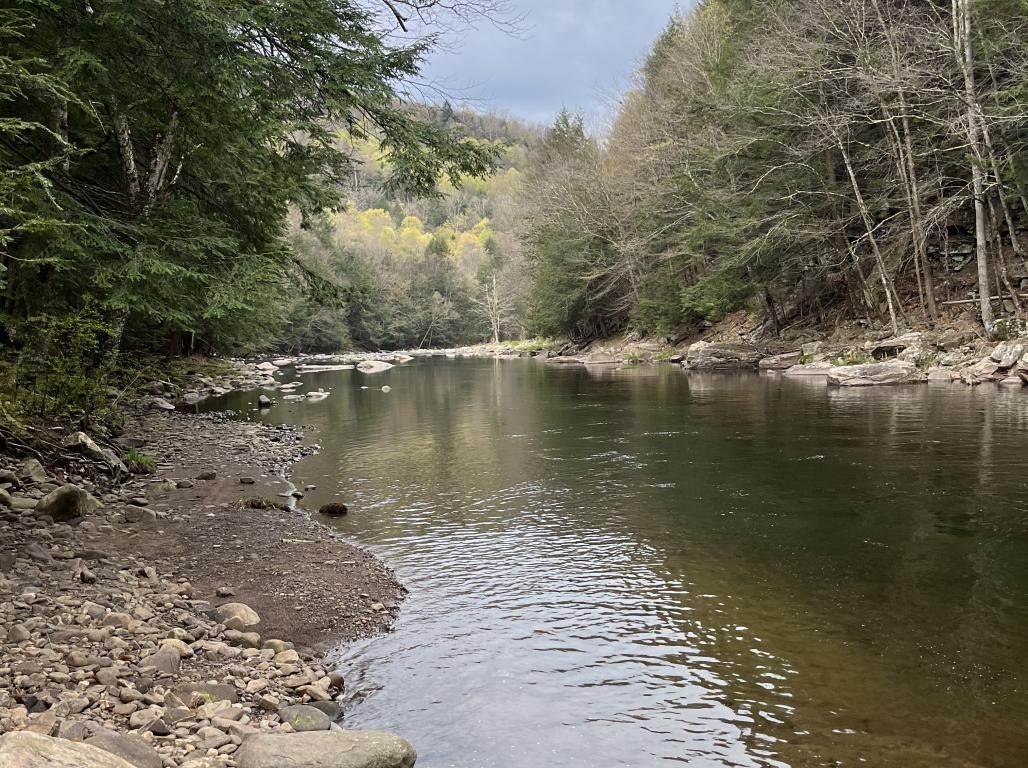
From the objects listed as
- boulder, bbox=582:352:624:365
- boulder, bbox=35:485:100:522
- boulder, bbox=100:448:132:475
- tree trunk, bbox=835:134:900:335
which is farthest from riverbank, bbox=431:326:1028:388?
boulder, bbox=35:485:100:522

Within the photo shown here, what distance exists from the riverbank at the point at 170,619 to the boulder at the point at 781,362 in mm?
24128

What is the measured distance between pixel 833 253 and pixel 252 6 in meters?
28.4

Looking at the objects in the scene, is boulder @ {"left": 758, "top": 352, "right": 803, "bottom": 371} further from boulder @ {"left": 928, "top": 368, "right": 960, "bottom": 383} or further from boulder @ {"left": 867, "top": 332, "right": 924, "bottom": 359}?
boulder @ {"left": 928, "top": 368, "right": 960, "bottom": 383}

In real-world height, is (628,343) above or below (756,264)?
below

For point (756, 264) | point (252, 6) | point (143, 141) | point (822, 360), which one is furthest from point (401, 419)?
point (756, 264)

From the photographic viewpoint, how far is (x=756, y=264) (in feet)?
104

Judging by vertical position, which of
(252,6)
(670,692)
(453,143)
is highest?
(252,6)

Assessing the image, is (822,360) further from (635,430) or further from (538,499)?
(538,499)

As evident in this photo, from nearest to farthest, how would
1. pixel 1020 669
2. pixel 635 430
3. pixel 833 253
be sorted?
pixel 1020 669 → pixel 635 430 → pixel 833 253

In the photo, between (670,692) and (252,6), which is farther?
(252,6)

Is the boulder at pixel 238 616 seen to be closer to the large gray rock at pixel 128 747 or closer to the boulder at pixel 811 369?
the large gray rock at pixel 128 747

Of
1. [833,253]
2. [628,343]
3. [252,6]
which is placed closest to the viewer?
[252,6]

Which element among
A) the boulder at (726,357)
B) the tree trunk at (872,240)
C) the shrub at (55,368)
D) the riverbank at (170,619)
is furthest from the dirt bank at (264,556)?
the boulder at (726,357)

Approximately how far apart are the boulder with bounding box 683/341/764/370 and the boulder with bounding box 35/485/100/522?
27754 mm
